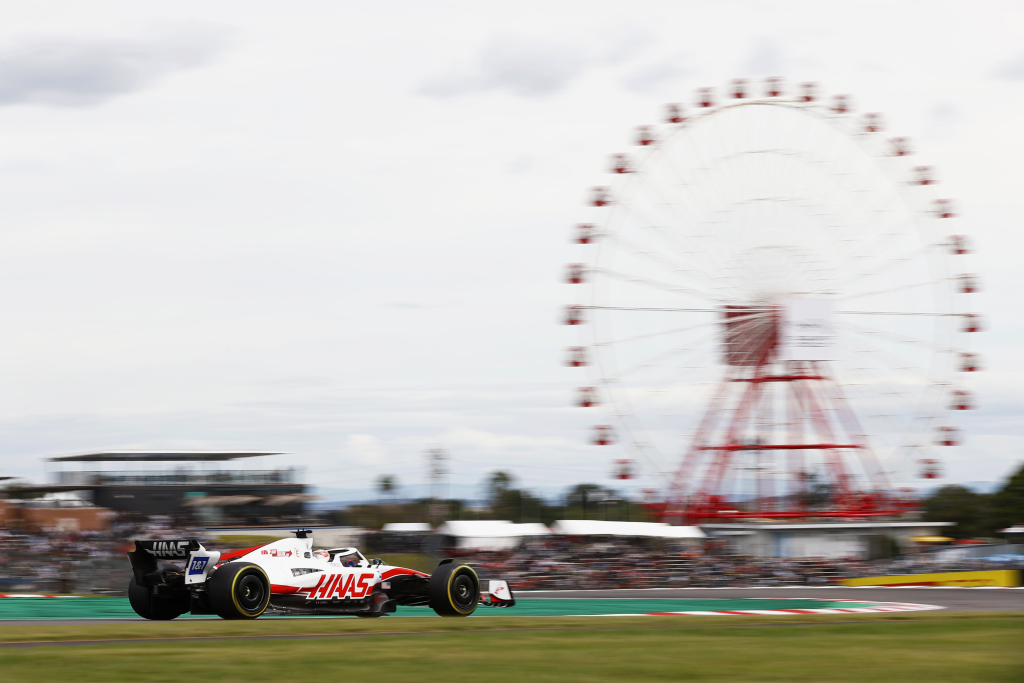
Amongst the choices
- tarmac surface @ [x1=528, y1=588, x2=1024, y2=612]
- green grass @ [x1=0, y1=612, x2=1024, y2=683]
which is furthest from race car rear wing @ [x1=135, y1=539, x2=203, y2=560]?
tarmac surface @ [x1=528, y1=588, x2=1024, y2=612]

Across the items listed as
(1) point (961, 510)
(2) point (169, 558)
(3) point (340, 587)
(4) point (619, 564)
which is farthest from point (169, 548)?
(1) point (961, 510)

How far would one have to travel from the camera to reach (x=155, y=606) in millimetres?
19156

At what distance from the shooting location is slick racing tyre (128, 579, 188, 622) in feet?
62.8

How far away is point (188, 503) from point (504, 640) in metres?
49.9

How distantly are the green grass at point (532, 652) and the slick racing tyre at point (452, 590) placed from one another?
1.98 feet

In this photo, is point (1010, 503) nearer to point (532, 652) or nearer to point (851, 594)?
point (851, 594)

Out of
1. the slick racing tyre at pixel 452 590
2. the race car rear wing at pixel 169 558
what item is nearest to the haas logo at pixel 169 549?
the race car rear wing at pixel 169 558

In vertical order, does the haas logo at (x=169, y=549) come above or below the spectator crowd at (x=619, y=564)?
above

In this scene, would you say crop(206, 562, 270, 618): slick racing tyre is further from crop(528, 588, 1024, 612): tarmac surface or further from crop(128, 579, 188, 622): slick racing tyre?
crop(528, 588, 1024, 612): tarmac surface

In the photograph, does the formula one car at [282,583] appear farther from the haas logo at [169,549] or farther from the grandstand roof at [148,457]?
the grandstand roof at [148,457]

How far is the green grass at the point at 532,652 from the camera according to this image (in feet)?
39.1

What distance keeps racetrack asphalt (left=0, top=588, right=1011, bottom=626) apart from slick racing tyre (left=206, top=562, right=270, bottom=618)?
14045mm

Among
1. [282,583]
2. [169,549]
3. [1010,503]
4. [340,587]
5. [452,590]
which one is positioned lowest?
[1010,503]

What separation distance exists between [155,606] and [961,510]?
9779 cm
